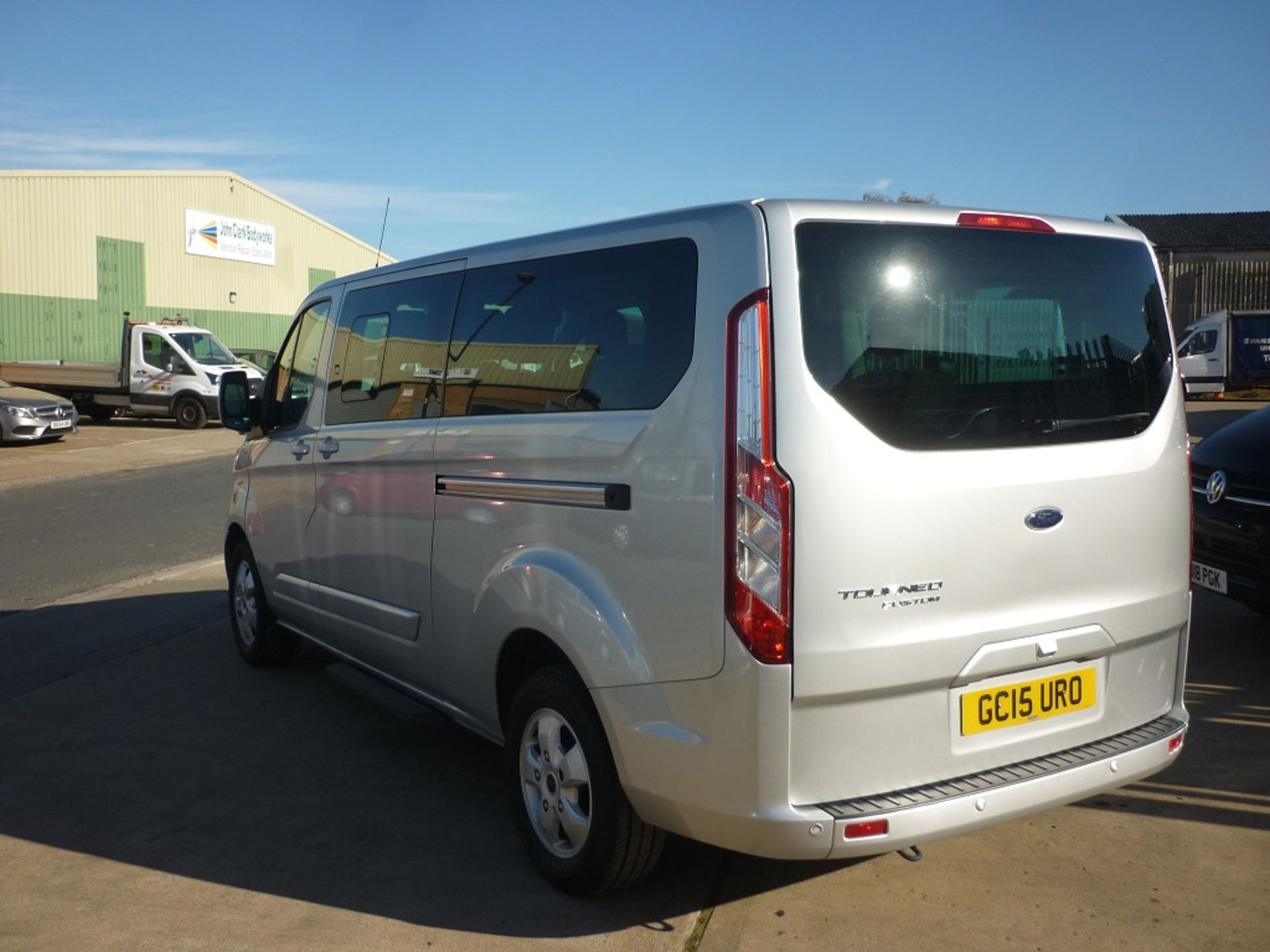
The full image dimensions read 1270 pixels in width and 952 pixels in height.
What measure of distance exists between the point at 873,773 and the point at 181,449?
1993 centimetres

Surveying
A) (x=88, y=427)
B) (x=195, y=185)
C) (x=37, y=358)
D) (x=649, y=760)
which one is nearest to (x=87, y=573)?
(x=649, y=760)

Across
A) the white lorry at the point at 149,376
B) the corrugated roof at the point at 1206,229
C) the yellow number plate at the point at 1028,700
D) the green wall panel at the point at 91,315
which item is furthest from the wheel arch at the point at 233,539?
the corrugated roof at the point at 1206,229

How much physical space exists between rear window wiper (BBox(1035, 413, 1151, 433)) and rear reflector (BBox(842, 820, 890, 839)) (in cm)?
118

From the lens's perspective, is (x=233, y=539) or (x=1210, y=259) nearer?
(x=233, y=539)

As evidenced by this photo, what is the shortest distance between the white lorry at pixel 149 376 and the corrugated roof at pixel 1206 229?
3437cm

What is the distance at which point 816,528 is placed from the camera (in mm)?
3061

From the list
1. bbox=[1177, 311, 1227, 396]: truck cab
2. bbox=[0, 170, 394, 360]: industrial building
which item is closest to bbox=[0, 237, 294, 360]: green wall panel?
bbox=[0, 170, 394, 360]: industrial building

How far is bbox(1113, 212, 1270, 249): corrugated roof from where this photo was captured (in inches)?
1838

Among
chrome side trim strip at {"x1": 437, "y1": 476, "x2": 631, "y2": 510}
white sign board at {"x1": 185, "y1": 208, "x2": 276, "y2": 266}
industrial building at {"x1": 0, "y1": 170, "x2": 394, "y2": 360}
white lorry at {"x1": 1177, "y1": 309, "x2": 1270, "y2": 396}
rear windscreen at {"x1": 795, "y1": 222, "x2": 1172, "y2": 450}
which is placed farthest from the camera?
white sign board at {"x1": 185, "y1": 208, "x2": 276, "y2": 266}

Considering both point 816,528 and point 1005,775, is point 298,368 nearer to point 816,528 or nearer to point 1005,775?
point 816,528

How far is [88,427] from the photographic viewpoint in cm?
2564

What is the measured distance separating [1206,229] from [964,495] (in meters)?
51.7

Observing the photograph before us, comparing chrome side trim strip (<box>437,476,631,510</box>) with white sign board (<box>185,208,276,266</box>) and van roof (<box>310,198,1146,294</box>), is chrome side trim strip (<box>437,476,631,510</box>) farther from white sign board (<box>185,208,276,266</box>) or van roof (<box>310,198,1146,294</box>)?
white sign board (<box>185,208,276,266</box>)

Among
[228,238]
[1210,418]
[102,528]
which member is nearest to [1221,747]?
[102,528]
